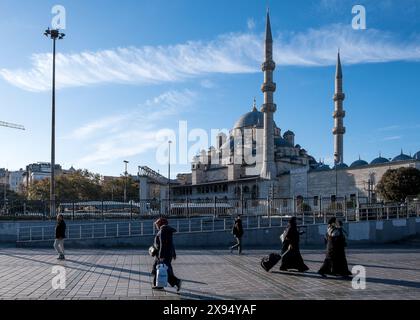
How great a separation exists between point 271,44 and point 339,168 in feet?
64.5

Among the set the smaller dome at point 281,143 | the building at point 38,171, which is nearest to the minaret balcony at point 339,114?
the smaller dome at point 281,143

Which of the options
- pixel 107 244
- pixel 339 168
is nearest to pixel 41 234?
pixel 107 244

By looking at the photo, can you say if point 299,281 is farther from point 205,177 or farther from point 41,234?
point 205,177

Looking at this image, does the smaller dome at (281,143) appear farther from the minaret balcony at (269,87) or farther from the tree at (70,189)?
the tree at (70,189)

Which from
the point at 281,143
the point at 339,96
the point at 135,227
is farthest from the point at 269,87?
the point at 135,227

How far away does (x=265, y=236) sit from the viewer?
72.8 feet

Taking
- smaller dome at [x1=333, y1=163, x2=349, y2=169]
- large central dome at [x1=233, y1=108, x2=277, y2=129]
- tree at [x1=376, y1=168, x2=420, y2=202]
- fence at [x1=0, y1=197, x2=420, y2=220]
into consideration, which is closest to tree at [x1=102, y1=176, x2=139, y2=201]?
large central dome at [x1=233, y1=108, x2=277, y2=129]

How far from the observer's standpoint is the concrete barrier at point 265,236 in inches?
825

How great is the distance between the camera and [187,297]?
8711 mm

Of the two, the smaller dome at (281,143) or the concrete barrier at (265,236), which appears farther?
the smaller dome at (281,143)

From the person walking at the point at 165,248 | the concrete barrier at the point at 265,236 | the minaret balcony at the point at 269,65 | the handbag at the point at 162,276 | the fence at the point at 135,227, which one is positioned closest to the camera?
the handbag at the point at 162,276

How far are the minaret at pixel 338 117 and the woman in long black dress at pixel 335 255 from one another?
56.1 m

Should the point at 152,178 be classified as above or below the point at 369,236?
above
